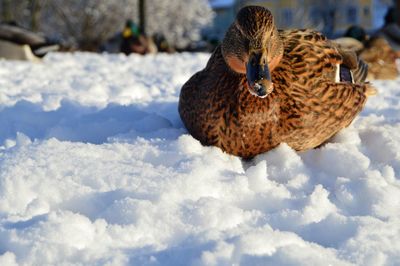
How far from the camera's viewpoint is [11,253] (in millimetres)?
1699

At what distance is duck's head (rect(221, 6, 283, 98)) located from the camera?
2316 mm

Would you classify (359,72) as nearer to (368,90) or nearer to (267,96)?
(368,90)

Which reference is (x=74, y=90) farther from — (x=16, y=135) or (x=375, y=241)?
(x=375, y=241)

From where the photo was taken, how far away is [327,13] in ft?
128

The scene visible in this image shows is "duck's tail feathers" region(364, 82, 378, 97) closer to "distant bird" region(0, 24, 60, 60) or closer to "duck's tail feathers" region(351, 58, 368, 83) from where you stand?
Result: "duck's tail feathers" region(351, 58, 368, 83)

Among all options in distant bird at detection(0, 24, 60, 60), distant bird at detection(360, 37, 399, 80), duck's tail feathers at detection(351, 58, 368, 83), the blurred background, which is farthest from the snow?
the blurred background

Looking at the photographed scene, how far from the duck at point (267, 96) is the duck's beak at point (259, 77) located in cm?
2

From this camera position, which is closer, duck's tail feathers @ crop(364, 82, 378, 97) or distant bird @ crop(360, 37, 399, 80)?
duck's tail feathers @ crop(364, 82, 378, 97)

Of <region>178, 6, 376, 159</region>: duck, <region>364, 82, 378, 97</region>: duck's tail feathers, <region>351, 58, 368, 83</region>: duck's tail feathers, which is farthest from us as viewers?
<region>351, 58, 368, 83</region>: duck's tail feathers

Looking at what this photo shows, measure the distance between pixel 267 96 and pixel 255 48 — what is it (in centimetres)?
28

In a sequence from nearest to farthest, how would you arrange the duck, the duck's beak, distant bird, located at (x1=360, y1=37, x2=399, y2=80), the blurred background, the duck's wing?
the duck's beak, the duck, the duck's wing, distant bird, located at (x1=360, y1=37, x2=399, y2=80), the blurred background

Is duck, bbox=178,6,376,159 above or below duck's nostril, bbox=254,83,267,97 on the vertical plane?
below

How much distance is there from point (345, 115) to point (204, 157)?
79cm

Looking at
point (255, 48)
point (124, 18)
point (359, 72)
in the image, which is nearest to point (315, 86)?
point (255, 48)
